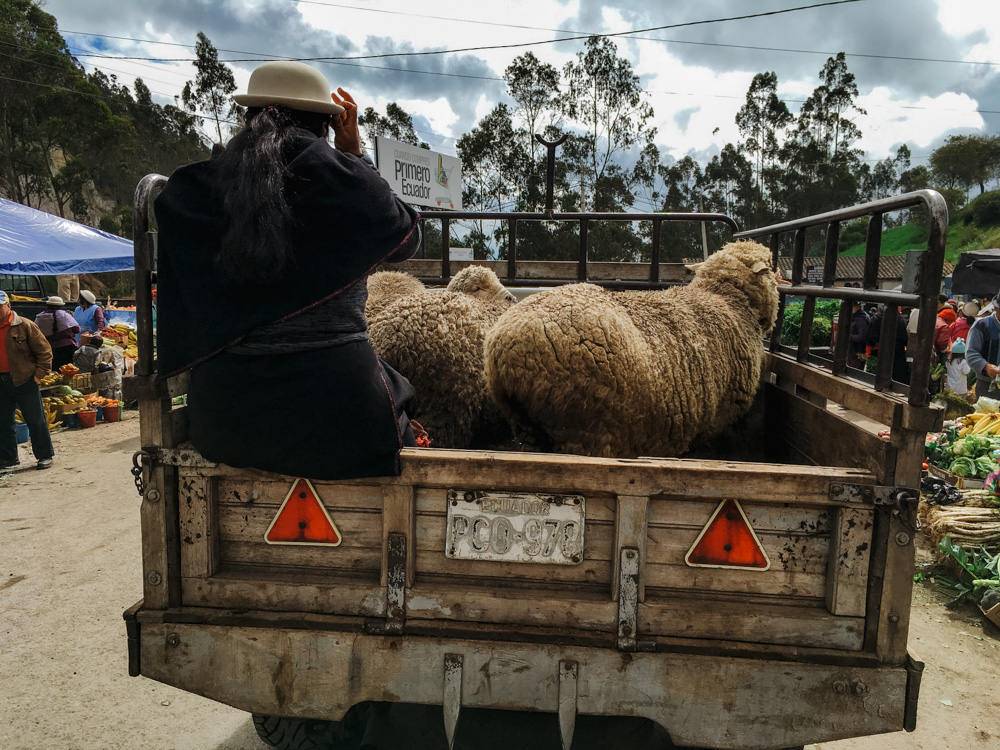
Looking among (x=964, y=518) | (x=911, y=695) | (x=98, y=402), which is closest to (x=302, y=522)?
(x=911, y=695)

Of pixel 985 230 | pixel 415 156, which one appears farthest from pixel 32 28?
pixel 985 230

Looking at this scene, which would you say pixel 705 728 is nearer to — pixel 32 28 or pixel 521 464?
pixel 521 464

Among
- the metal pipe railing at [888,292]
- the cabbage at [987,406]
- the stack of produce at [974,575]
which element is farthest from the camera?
the cabbage at [987,406]

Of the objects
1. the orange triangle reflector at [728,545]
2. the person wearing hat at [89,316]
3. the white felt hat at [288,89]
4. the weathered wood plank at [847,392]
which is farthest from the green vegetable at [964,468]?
the person wearing hat at [89,316]

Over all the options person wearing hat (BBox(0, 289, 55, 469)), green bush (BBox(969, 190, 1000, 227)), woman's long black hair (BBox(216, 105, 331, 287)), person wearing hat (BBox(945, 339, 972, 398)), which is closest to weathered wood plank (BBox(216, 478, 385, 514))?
woman's long black hair (BBox(216, 105, 331, 287))

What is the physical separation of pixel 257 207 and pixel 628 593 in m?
1.47

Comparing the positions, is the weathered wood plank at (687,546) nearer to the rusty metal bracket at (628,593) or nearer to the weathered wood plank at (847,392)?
the rusty metal bracket at (628,593)

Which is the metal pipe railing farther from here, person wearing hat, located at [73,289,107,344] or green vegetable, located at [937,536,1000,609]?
person wearing hat, located at [73,289,107,344]

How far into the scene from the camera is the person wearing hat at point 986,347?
27.4 ft

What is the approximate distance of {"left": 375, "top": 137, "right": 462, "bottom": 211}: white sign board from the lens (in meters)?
16.8

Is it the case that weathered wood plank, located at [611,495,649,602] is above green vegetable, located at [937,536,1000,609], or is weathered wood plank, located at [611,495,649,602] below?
above

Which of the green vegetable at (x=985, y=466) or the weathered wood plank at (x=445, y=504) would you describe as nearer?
the weathered wood plank at (x=445, y=504)

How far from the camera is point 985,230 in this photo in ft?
185

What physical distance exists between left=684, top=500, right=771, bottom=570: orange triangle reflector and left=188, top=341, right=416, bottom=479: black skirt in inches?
35.3
